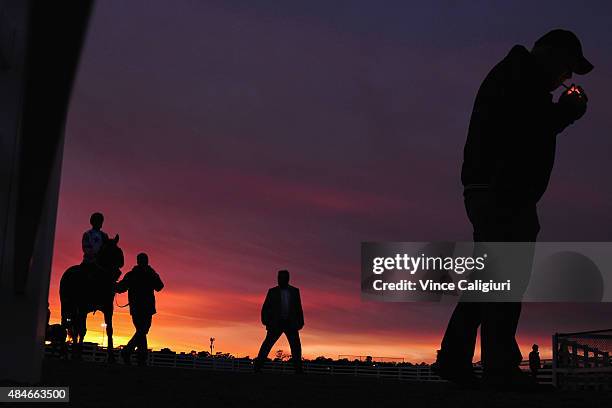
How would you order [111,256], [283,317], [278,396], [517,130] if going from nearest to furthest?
[278,396], [517,130], [111,256], [283,317]

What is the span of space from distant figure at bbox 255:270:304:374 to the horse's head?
226 centimetres

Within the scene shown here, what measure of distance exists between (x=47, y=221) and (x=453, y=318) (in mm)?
2512

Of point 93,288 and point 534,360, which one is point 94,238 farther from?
point 534,360

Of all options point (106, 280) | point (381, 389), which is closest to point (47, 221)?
point (381, 389)

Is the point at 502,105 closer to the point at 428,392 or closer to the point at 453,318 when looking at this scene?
the point at 453,318

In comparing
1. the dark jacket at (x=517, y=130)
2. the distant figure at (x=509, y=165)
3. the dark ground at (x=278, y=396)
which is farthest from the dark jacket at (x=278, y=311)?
the dark jacket at (x=517, y=130)

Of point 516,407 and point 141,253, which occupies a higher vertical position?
point 141,253

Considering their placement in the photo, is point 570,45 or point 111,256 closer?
point 570,45

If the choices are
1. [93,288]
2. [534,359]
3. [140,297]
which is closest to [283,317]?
[140,297]

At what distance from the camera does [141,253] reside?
1102 cm

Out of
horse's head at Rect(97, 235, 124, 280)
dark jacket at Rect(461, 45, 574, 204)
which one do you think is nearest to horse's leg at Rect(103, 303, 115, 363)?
horse's head at Rect(97, 235, 124, 280)

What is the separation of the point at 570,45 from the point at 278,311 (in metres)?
7.12

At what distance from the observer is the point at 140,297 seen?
10.8 meters

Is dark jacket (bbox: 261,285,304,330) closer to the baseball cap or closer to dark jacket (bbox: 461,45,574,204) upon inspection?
dark jacket (bbox: 461,45,574,204)
